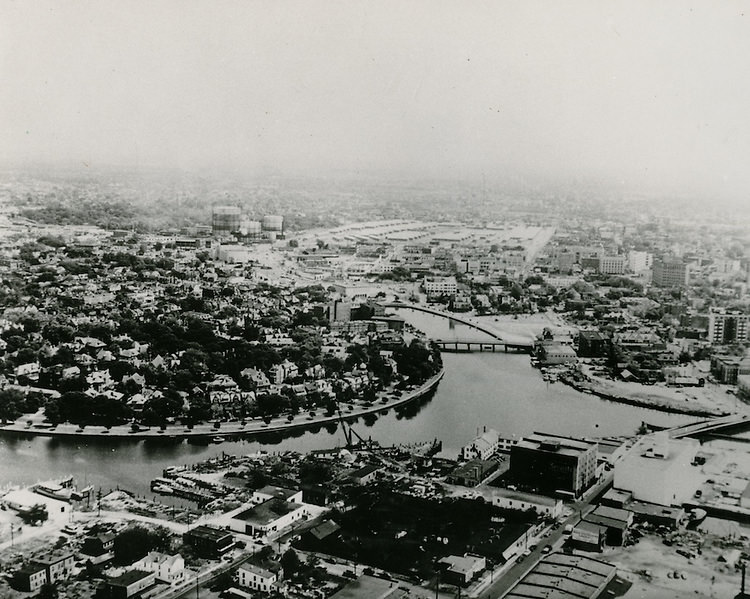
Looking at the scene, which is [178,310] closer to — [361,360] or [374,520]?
[361,360]

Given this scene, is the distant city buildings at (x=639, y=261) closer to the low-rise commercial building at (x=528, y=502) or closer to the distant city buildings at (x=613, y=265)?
the distant city buildings at (x=613, y=265)

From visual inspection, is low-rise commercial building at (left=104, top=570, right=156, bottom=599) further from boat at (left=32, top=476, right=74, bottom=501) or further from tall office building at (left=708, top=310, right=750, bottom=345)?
tall office building at (left=708, top=310, right=750, bottom=345)

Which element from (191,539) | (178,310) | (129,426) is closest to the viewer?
(191,539)

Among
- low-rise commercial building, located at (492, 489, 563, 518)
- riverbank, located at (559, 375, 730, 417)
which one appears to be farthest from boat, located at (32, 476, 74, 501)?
riverbank, located at (559, 375, 730, 417)

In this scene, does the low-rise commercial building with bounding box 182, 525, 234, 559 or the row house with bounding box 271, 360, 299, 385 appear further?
the row house with bounding box 271, 360, 299, 385

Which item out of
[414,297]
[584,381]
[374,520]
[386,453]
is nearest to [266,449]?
[386,453]

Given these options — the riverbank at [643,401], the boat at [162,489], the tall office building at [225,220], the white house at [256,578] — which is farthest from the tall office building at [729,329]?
the tall office building at [225,220]
